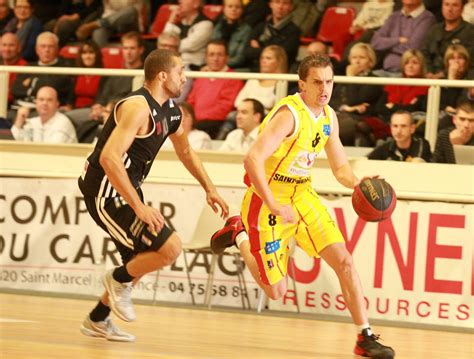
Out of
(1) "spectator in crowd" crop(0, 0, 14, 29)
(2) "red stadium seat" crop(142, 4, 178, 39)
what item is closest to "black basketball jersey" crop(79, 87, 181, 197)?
(2) "red stadium seat" crop(142, 4, 178, 39)

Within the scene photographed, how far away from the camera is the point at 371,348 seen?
6992mm

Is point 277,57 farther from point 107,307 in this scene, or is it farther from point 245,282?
point 107,307

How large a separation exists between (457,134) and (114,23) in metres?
5.69

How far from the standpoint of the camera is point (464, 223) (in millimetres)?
10234

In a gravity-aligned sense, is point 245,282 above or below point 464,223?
below

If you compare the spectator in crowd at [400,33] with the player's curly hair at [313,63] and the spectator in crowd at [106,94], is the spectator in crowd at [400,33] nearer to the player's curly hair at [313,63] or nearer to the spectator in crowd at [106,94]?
the spectator in crowd at [106,94]

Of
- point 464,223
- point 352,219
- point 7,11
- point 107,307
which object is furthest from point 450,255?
point 7,11

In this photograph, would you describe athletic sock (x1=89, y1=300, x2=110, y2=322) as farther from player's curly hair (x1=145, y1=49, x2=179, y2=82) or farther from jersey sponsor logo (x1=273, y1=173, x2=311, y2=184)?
player's curly hair (x1=145, y1=49, x2=179, y2=82)

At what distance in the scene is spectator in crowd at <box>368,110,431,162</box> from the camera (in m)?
10.5

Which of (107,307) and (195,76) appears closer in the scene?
(107,307)

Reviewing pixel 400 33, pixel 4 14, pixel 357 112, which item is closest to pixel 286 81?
pixel 357 112

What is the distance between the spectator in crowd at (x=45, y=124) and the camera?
12.2 metres

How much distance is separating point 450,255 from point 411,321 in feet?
2.29

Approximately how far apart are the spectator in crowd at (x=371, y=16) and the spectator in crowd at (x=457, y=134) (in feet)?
7.91
